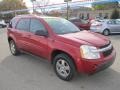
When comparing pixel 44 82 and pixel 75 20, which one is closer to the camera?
pixel 44 82

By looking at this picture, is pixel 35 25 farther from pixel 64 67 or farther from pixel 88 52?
pixel 88 52

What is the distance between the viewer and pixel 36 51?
598cm

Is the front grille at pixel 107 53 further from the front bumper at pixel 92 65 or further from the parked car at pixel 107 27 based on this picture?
the parked car at pixel 107 27

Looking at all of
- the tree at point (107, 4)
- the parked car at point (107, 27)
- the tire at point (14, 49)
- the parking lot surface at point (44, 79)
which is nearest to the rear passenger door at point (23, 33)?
the tire at point (14, 49)

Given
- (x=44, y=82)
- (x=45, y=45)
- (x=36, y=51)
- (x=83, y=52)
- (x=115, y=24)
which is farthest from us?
(x=115, y=24)

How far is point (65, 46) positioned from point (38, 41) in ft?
3.89

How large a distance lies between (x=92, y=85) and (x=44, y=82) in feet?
4.00

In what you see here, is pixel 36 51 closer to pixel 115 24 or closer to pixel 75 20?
pixel 115 24

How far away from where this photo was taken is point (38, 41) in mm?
5781

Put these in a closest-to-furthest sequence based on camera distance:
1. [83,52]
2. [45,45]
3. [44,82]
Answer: [83,52], [44,82], [45,45]

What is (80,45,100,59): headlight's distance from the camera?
15.0 ft

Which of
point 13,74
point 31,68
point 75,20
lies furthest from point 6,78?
point 75,20

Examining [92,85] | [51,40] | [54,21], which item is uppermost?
[54,21]

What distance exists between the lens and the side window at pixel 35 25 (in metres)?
5.87
